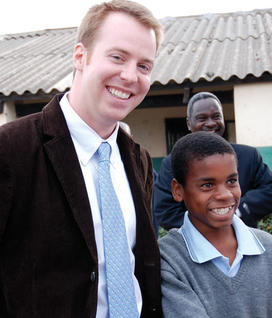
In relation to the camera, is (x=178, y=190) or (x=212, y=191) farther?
(x=178, y=190)

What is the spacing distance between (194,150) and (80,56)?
2.33ft

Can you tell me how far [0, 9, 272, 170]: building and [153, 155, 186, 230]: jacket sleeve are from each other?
3892 mm

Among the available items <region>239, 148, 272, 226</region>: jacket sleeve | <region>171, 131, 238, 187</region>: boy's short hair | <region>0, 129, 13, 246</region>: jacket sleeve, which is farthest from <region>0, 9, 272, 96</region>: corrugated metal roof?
<region>0, 129, 13, 246</region>: jacket sleeve

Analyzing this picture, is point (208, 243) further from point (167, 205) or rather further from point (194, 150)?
point (167, 205)

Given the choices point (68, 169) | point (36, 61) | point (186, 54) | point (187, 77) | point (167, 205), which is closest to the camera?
point (68, 169)

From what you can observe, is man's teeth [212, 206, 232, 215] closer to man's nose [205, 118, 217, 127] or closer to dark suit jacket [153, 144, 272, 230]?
dark suit jacket [153, 144, 272, 230]

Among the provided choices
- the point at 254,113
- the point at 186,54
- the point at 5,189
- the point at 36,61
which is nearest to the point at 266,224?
the point at 254,113

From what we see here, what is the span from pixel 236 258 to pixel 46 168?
952 millimetres

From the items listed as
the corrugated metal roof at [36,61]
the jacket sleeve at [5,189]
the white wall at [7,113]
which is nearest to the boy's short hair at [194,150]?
the jacket sleeve at [5,189]

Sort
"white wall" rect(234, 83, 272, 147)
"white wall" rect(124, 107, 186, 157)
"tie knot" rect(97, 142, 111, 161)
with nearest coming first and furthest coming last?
"tie knot" rect(97, 142, 111, 161)
"white wall" rect(234, 83, 272, 147)
"white wall" rect(124, 107, 186, 157)

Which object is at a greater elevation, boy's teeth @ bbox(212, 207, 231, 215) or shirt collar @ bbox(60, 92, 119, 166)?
shirt collar @ bbox(60, 92, 119, 166)

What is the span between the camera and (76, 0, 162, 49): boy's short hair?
1.66 metres

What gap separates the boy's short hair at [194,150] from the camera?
194 cm

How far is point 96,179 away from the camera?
1646 millimetres
